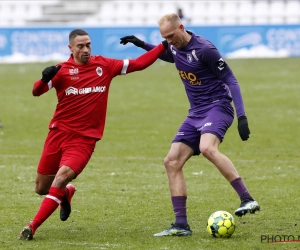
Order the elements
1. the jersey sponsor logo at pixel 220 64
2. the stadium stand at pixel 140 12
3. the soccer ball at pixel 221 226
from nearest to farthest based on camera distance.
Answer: the soccer ball at pixel 221 226
the jersey sponsor logo at pixel 220 64
the stadium stand at pixel 140 12

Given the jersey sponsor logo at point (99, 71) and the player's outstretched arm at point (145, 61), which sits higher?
the player's outstretched arm at point (145, 61)

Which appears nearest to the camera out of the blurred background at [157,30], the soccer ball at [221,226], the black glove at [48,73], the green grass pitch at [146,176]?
the soccer ball at [221,226]

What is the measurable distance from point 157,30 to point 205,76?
2387cm

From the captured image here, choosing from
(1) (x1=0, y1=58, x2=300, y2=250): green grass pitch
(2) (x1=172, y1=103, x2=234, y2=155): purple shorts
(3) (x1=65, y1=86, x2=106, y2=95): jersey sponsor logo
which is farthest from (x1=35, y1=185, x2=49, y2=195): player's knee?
(2) (x1=172, y1=103, x2=234, y2=155): purple shorts

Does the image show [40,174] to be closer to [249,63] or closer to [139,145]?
[139,145]

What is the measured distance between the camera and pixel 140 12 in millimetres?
38781

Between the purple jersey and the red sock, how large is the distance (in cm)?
175

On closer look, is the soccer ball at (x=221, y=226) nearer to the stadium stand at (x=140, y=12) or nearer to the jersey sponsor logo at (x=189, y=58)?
the jersey sponsor logo at (x=189, y=58)

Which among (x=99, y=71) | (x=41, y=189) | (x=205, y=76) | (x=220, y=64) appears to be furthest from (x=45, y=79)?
(x=220, y=64)

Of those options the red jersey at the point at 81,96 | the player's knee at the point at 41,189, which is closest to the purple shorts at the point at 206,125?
the red jersey at the point at 81,96

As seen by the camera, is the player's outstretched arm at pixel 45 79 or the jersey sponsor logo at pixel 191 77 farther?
the jersey sponsor logo at pixel 191 77

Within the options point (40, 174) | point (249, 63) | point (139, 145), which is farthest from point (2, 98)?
point (40, 174)

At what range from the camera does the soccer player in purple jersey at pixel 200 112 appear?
786 cm

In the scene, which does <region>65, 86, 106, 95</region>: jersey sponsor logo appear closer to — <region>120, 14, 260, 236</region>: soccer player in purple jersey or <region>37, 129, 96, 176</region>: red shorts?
<region>37, 129, 96, 176</region>: red shorts
